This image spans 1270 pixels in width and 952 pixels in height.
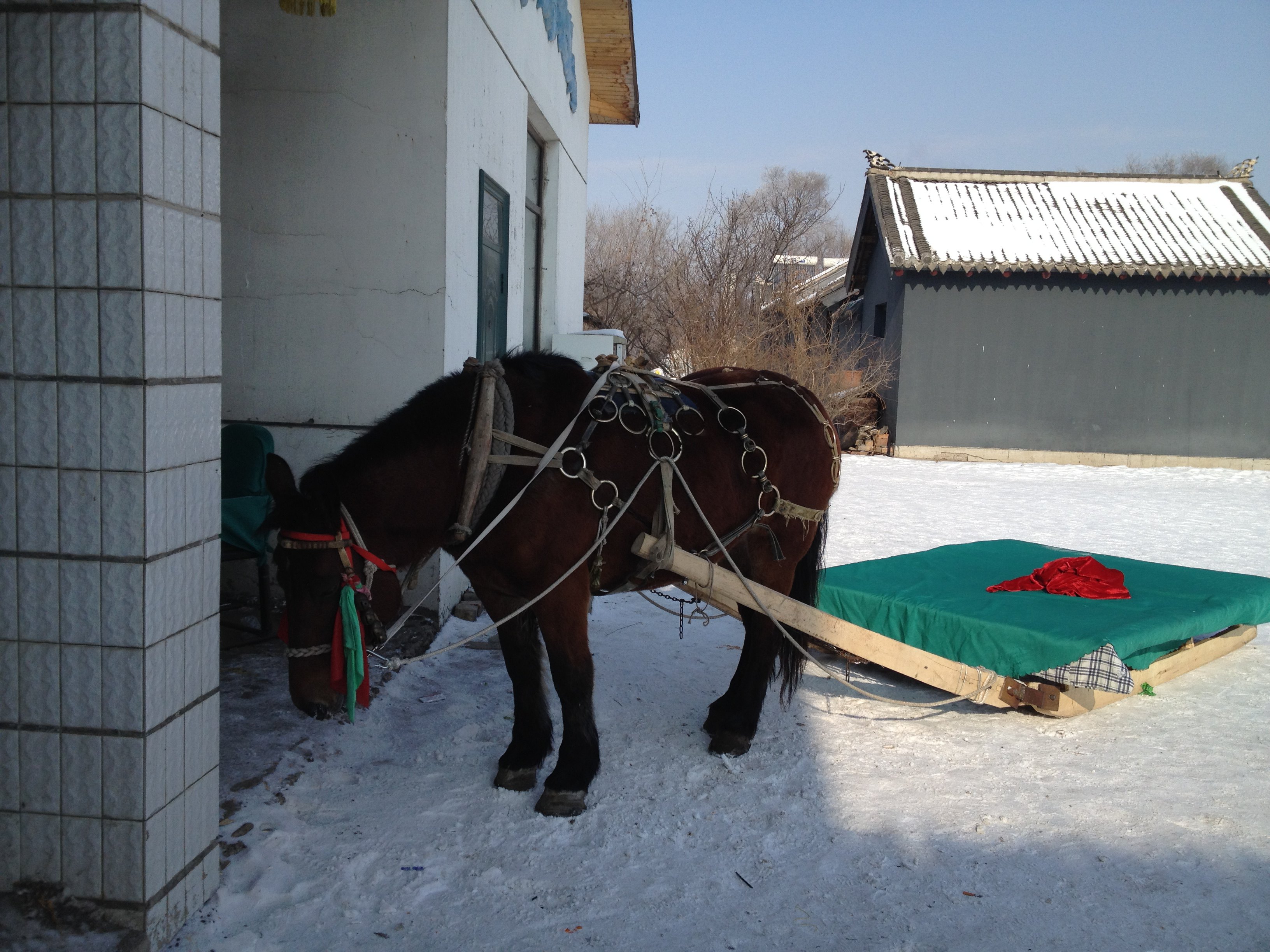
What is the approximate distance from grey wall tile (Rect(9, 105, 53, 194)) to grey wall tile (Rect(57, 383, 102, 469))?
0.44 meters

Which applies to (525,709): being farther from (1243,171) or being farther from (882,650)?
(1243,171)

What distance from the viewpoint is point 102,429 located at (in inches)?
76.6

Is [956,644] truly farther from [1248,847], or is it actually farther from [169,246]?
[169,246]

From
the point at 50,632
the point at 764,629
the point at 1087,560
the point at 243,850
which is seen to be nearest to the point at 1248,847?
the point at 764,629

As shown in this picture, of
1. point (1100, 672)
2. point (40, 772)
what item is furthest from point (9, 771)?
point (1100, 672)

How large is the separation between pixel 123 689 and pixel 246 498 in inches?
91.8

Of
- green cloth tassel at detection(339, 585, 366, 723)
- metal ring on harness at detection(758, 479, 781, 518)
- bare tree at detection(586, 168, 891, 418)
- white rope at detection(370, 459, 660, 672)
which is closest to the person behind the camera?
green cloth tassel at detection(339, 585, 366, 723)

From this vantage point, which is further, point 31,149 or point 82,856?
point 82,856

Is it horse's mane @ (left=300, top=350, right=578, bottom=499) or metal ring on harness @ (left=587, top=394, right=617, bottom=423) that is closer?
horse's mane @ (left=300, top=350, right=578, bottom=499)

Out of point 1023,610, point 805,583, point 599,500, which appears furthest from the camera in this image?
point 1023,610

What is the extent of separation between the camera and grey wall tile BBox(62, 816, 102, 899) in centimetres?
204

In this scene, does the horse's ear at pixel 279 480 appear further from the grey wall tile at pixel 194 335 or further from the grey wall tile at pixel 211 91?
the grey wall tile at pixel 211 91

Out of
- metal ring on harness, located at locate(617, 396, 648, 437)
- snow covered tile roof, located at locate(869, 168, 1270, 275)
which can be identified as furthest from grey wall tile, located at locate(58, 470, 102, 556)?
snow covered tile roof, located at locate(869, 168, 1270, 275)

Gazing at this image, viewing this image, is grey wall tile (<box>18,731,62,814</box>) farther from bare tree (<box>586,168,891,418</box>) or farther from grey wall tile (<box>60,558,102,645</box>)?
bare tree (<box>586,168,891,418</box>)
